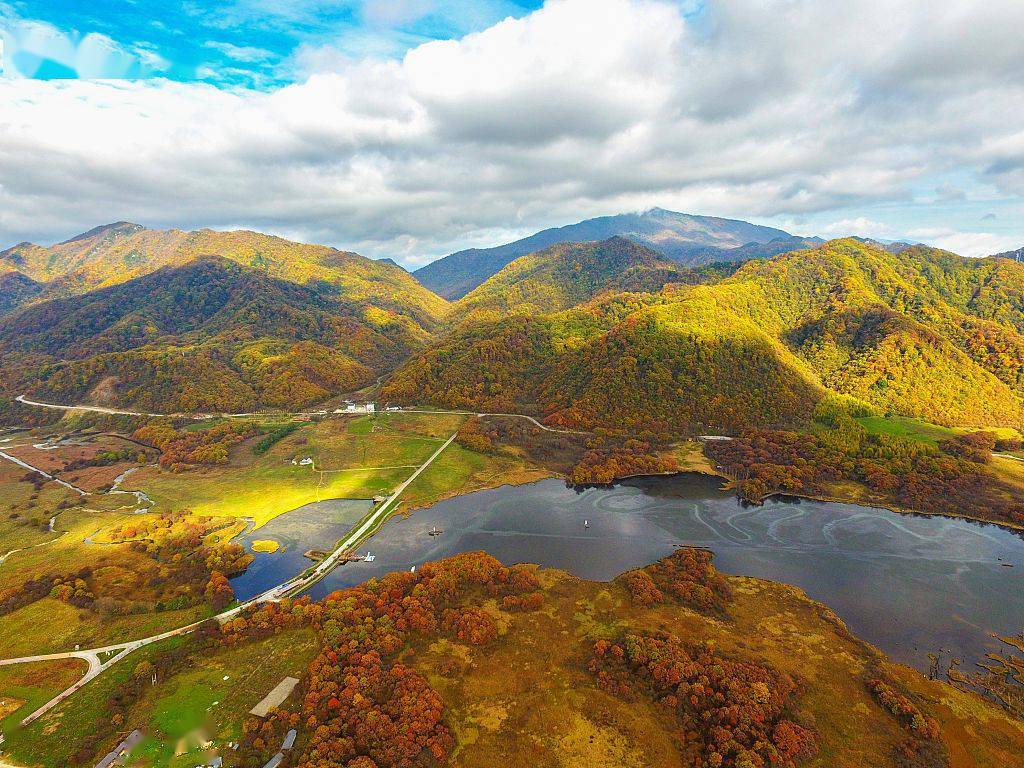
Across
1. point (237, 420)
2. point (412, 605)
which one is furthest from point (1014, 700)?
point (237, 420)

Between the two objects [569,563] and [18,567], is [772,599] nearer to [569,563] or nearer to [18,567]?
[569,563]

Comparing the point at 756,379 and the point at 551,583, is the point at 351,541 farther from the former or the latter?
the point at 756,379

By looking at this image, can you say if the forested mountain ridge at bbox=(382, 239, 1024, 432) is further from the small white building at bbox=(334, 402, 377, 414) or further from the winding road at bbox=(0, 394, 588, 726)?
the winding road at bbox=(0, 394, 588, 726)

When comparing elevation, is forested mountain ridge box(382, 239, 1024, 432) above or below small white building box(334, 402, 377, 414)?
above

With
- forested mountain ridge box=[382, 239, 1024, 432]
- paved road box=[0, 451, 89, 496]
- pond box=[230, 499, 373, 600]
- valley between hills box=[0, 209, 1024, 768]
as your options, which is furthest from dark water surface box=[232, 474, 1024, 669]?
paved road box=[0, 451, 89, 496]

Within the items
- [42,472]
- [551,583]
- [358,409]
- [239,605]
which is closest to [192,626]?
[239,605]

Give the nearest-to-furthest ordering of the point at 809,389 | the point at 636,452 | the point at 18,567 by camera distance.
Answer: the point at 18,567, the point at 636,452, the point at 809,389
